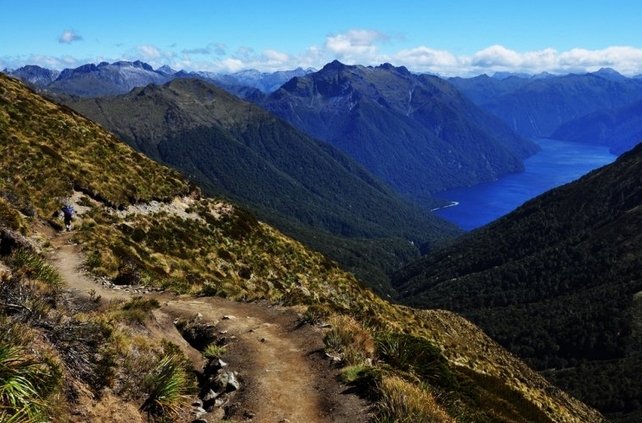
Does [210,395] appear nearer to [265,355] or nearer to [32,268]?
[265,355]

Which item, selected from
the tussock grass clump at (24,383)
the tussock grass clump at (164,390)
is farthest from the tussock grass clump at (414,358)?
the tussock grass clump at (24,383)

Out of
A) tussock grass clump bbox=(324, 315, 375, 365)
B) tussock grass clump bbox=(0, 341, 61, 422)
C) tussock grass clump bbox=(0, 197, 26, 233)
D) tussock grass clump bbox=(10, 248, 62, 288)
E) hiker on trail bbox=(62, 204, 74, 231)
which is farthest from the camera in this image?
hiker on trail bbox=(62, 204, 74, 231)

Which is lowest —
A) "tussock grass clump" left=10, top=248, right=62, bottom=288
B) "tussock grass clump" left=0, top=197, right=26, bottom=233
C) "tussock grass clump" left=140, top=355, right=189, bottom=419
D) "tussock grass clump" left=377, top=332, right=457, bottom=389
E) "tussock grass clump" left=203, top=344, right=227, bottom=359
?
"tussock grass clump" left=377, top=332, right=457, bottom=389

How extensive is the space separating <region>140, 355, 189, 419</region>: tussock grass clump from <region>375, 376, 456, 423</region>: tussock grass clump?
17.7 feet

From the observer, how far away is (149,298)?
2570 centimetres

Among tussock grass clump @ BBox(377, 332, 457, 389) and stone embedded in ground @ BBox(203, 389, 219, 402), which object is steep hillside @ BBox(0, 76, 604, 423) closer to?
tussock grass clump @ BBox(377, 332, 457, 389)

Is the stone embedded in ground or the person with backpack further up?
the person with backpack

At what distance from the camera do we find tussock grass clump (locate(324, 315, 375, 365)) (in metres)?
17.5

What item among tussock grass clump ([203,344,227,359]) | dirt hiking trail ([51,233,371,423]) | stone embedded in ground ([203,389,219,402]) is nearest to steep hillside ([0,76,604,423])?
dirt hiking trail ([51,233,371,423])

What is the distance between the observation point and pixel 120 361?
538 inches

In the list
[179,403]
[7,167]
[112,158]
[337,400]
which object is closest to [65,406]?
[179,403]

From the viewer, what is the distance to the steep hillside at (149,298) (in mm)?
12766

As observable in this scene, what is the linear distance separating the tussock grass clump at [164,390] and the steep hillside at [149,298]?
0.04 m

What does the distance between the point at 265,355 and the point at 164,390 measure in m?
5.69
